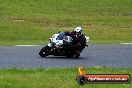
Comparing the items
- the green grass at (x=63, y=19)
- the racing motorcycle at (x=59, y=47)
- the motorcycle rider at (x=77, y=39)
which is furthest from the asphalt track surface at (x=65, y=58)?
the green grass at (x=63, y=19)

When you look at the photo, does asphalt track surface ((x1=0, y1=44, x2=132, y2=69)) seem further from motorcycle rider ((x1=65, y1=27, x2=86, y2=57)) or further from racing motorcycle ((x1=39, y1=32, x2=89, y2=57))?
motorcycle rider ((x1=65, y1=27, x2=86, y2=57))

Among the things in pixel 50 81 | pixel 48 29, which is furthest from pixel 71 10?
pixel 50 81

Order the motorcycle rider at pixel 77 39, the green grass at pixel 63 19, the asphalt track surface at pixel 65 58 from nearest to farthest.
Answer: the asphalt track surface at pixel 65 58, the motorcycle rider at pixel 77 39, the green grass at pixel 63 19

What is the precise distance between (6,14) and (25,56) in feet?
75.4

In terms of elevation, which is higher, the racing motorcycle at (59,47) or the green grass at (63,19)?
the racing motorcycle at (59,47)

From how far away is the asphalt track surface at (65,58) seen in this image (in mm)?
15907

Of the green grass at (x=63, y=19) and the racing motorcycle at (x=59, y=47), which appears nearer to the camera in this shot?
the racing motorcycle at (x=59, y=47)

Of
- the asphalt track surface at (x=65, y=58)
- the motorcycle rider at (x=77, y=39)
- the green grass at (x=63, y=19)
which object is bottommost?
the green grass at (x=63, y=19)

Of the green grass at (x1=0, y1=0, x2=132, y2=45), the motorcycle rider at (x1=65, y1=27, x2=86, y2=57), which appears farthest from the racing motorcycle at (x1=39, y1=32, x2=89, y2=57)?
the green grass at (x1=0, y1=0, x2=132, y2=45)

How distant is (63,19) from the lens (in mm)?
39344

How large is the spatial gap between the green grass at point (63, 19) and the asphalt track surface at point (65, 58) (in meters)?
5.42

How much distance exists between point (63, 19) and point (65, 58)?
21492 millimetres

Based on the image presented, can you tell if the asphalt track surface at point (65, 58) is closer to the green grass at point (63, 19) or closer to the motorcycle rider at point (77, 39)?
the motorcycle rider at point (77, 39)

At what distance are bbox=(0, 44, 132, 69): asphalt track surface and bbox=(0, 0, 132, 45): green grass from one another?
542cm
